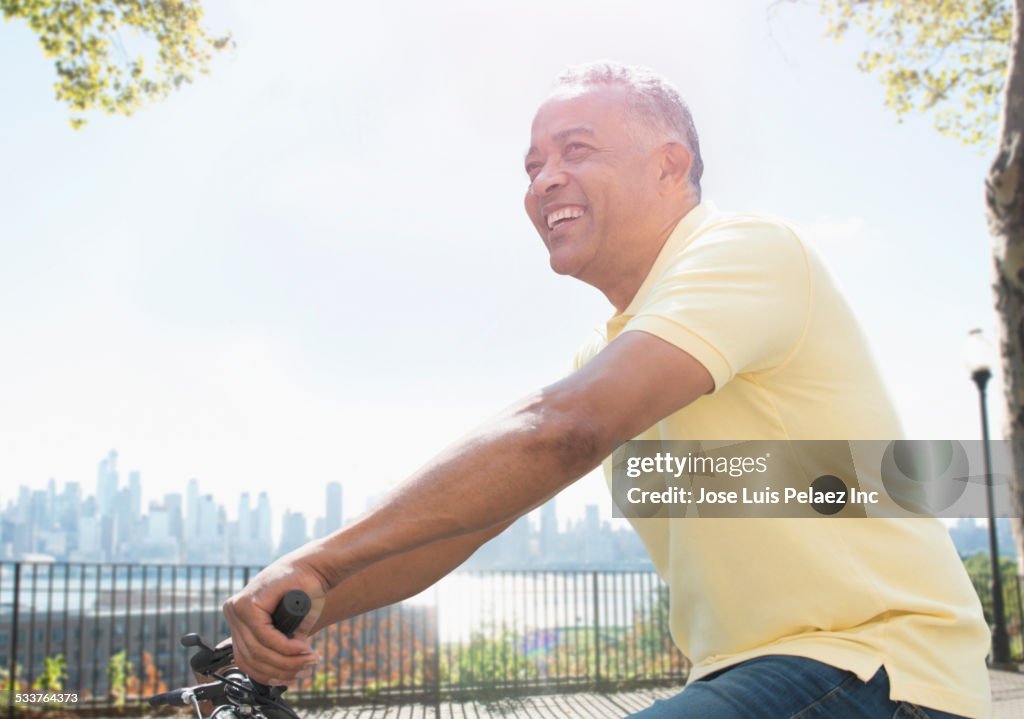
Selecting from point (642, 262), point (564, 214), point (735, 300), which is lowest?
point (735, 300)

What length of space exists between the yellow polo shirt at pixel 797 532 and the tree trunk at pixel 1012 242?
9.21 meters

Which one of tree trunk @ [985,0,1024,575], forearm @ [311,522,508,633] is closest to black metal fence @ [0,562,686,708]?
tree trunk @ [985,0,1024,575]

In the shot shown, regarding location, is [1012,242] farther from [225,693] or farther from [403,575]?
[225,693]

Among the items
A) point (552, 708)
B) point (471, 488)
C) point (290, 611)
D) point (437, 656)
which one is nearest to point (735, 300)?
point (471, 488)

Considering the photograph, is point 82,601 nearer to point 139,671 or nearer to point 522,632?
point 139,671

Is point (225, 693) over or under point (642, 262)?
under

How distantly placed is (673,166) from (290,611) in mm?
1256

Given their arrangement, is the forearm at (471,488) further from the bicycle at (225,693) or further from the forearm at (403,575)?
the forearm at (403,575)

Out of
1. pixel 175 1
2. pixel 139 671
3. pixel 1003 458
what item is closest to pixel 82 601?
pixel 139 671

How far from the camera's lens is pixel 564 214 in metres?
1.96

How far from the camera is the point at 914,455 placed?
5.25ft

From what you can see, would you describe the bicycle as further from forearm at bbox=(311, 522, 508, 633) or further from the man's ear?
the man's ear

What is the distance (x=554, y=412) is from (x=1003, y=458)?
33.6 feet

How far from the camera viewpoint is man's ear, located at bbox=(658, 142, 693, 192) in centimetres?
196
